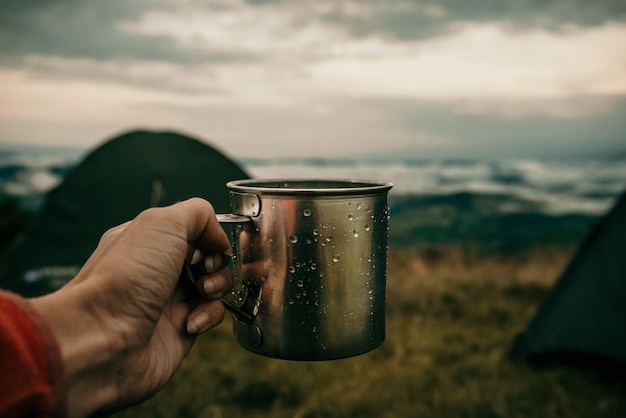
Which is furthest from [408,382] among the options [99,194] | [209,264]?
[209,264]

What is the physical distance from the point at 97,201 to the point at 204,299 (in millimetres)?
2430

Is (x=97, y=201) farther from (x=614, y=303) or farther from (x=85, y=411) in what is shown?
(x=614, y=303)

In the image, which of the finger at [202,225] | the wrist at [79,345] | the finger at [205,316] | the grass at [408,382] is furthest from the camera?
the grass at [408,382]

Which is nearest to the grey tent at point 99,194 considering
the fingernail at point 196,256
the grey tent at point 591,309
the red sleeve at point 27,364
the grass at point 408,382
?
the grass at point 408,382

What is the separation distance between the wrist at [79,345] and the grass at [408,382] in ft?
7.97

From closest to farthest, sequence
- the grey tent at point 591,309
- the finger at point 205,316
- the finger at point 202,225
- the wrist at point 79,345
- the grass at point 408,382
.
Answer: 1. the wrist at point 79,345
2. the finger at point 202,225
3. the finger at point 205,316
4. the grass at point 408,382
5. the grey tent at point 591,309

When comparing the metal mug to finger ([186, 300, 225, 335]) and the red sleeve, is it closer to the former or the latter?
finger ([186, 300, 225, 335])

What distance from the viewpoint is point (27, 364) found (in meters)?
0.76

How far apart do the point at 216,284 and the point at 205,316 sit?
11 centimetres

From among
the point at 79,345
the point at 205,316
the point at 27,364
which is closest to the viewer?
the point at 27,364

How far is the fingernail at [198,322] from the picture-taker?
1.10 m

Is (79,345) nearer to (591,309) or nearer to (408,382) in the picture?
(408,382)

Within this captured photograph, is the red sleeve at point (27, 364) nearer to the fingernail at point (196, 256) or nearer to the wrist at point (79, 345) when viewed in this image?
the wrist at point (79, 345)

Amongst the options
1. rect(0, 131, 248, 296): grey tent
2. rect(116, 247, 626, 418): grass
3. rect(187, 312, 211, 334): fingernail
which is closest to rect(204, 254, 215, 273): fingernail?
rect(187, 312, 211, 334): fingernail
